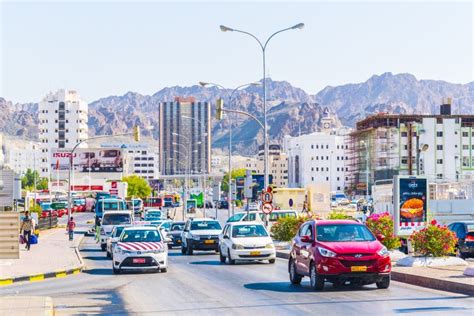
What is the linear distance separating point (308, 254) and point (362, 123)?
146 metres

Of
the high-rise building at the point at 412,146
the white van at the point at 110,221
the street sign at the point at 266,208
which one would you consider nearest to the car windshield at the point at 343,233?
the street sign at the point at 266,208

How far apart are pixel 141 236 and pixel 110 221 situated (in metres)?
20.9

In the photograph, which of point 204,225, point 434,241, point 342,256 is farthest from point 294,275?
point 204,225

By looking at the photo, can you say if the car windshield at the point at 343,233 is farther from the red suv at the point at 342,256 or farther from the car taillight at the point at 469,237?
the car taillight at the point at 469,237

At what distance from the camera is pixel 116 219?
5159 cm

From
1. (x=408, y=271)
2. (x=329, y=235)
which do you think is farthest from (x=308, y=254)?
(x=408, y=271)

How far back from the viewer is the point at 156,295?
2108 centimetres

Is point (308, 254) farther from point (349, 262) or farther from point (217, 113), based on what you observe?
point (217, 113)

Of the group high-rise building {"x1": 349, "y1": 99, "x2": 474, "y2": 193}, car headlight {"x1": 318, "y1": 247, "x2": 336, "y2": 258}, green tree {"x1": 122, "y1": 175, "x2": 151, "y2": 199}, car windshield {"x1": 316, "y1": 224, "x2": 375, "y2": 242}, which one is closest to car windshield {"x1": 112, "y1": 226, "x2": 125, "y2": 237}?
car windshield {"x1": 316, "y1": 224, "x2": 375, "y2": 242}

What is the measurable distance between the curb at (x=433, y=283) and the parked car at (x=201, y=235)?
17009mm

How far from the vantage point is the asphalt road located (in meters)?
17.1

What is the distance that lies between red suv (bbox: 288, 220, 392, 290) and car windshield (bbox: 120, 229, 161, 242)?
9197mm

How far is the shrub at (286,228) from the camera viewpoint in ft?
134

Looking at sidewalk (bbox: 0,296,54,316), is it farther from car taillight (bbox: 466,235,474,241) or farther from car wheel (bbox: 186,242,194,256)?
car wheel (bbox: 186,242,194,256)
